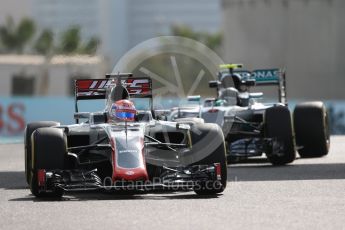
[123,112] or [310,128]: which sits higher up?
[123,112]

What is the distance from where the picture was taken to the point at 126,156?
49.0ft

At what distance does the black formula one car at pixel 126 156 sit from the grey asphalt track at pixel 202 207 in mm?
210

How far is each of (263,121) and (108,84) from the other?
4657 millimetres

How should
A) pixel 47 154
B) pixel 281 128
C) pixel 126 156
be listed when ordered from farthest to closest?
pixel 281 128 → pixel 47 154 → pixel 126 156

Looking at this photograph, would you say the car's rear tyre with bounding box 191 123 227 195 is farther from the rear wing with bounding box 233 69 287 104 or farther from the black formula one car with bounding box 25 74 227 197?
the rear wing with bounding box 233 69 287 104

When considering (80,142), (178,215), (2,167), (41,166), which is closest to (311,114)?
(2,167)

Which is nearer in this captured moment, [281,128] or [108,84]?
[108,84]

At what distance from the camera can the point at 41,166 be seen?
15031 mm

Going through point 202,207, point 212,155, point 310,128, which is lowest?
point 202,207

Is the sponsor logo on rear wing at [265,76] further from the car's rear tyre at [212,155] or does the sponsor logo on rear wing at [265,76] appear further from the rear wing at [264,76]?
the car's rear tyre at [212,155]

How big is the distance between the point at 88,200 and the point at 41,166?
2.64 ft

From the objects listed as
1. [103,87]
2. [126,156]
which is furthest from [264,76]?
[126,156]

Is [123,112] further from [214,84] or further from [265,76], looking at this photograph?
[265,76]

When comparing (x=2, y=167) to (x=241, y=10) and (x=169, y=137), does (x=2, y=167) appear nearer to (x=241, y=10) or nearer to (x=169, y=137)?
(x=169, y=137)
